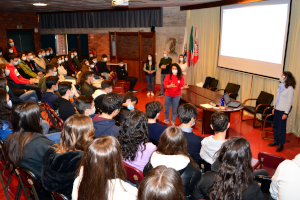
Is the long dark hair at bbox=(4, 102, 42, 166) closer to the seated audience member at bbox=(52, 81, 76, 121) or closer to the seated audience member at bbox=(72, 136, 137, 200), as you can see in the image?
the seated audience member at bbox=(72, 136, 137, 200)

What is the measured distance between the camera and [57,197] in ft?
6.64

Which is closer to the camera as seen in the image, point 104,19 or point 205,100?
point 205,100

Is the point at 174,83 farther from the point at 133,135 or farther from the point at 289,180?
the point at 289,180

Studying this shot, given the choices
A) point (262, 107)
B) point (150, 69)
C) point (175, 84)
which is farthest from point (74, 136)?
point (150, 69)

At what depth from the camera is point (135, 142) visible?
249 cm

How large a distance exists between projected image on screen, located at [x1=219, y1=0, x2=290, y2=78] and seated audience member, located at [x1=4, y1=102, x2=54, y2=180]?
520 centimetres

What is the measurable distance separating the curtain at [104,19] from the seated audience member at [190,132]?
24.1ft

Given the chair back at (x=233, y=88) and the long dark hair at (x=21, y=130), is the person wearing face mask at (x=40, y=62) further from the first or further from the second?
the long dark hair at (x=21, y=130)

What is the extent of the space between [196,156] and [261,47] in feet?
14.3

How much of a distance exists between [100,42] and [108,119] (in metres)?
9.17

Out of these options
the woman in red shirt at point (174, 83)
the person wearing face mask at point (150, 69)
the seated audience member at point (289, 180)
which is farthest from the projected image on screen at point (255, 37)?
the seated audience member at point (289, 180)

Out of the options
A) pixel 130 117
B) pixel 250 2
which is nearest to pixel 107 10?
pixel 250 2

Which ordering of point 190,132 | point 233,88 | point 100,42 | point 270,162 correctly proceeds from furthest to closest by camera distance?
point 100,42
point 233,88
point 190,132
point 270,162

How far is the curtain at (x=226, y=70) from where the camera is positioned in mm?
5191
